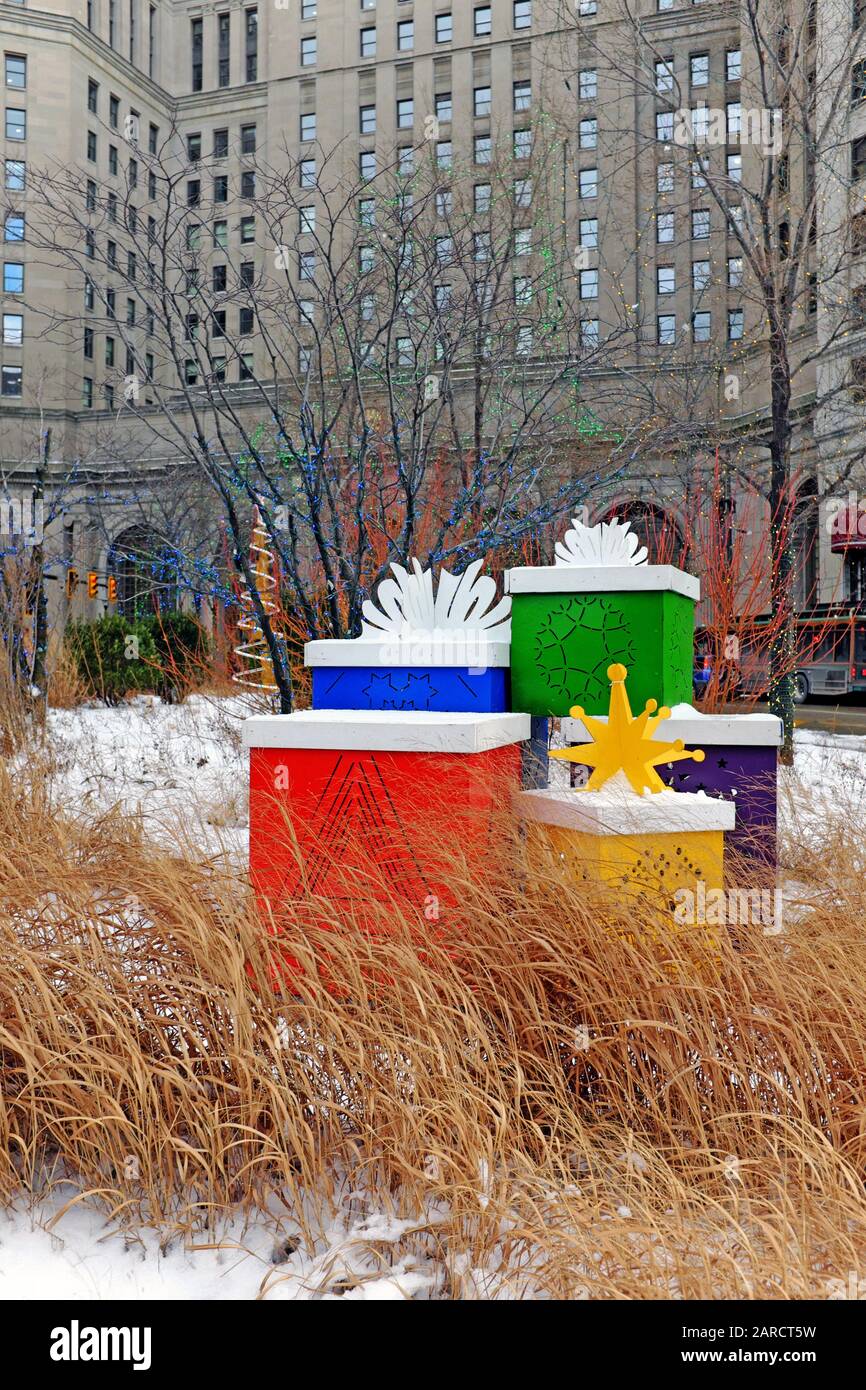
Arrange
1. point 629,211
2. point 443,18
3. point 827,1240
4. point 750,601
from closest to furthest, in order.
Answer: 1. point 827,1240
2. point 750,601
3. point 629,211
4. point 443,18

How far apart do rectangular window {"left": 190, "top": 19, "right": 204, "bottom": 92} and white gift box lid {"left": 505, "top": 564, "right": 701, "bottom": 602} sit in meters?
48.8

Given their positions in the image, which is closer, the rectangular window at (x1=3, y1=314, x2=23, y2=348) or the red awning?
the red awning

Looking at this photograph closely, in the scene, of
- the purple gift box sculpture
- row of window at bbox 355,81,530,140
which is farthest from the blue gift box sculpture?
row of window at bbox 355,81,530,140

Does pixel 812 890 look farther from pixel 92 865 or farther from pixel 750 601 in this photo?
pixel 750 601

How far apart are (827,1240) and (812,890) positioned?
2029 mm

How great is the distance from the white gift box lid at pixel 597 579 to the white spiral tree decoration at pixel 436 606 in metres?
0.26

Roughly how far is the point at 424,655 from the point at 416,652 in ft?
0.13

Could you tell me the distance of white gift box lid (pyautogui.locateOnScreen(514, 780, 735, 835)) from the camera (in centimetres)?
329

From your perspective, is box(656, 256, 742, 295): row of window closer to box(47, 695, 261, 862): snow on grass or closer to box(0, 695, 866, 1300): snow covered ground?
box(47, 695, 261, 862): snow on grass

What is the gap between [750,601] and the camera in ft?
29.6

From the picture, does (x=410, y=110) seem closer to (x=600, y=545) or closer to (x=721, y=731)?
(x=600, y=545)

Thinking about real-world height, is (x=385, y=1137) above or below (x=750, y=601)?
below

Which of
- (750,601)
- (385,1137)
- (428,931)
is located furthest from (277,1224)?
(750,601)

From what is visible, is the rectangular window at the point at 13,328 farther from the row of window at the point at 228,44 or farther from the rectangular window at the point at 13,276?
the row of window at the point at 228,44
